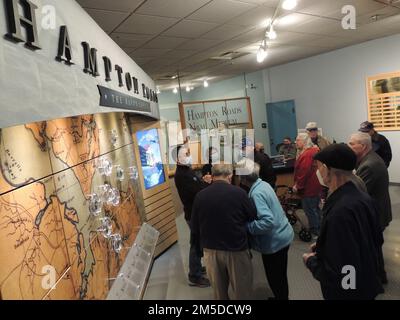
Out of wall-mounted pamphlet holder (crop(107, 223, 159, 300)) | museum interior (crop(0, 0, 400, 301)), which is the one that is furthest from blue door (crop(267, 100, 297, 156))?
wall-mounted pamphlet holder (crop(107, 223, 159, 300))

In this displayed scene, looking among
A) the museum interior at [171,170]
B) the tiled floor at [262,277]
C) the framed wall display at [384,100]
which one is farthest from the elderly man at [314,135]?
the framed wall display at [384,100]

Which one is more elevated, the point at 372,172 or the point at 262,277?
the point at 372,172

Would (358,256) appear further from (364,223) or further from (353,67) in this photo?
(353,67)

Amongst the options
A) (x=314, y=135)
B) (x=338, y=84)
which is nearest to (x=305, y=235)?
(x=314, y=135)

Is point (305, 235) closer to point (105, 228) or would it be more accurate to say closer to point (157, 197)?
point (157, 197)

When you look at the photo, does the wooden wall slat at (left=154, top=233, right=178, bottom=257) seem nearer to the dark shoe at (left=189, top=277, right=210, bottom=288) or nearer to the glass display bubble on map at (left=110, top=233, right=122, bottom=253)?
the dark shoe at (left=189, top=277, right=210, bottom=288)

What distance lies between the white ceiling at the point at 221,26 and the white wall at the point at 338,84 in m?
0.41

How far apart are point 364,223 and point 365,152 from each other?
160 cm

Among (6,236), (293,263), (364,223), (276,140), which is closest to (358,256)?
(364,223)

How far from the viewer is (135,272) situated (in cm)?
270

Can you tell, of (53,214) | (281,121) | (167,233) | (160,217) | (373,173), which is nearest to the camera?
(53,214)

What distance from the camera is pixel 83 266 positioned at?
2047mm

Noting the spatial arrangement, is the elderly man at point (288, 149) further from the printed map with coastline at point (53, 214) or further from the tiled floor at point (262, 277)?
A: the printed map with coastline at point (53, 214)

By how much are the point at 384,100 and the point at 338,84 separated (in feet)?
4.00
